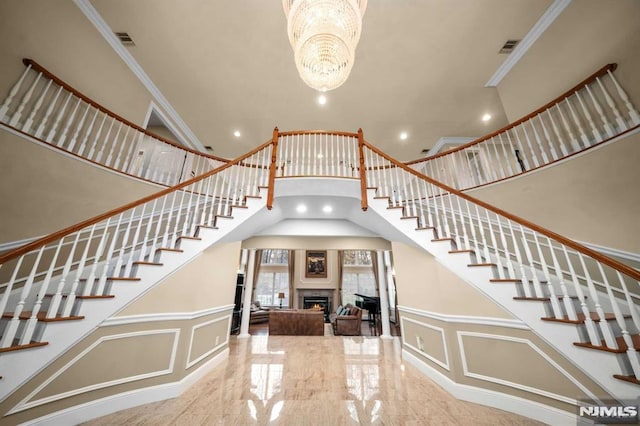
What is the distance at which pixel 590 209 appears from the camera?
2471 mm

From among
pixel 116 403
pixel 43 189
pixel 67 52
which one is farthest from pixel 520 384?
pixel 67 52

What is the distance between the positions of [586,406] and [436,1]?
477cm

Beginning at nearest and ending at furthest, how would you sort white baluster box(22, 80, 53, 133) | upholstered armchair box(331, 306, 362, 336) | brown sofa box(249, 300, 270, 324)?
1. white baluster box(22, 80, 53, 133)
2. upholstered armchair box(331, 306, 362, 336)
3. brown sofa box(249, 300, 270, 324)

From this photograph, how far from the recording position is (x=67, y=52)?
3062 millimetres

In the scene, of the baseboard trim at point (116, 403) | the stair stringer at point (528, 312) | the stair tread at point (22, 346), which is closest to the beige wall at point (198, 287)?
the stair tread at point (22, 346)

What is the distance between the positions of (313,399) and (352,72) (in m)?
5.01

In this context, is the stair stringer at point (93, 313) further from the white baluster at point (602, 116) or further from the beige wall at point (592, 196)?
the white baluster at point (602, 116)

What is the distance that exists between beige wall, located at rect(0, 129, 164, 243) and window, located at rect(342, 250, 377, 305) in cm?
953

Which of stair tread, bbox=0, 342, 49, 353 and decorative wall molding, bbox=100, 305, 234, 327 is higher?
decorative wall molding, bbox=100, 305, 234, 327

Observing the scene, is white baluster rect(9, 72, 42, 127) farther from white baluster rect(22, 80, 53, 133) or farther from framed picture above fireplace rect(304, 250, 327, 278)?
framed picture above fireplace rect(304, 250, 327, 278)

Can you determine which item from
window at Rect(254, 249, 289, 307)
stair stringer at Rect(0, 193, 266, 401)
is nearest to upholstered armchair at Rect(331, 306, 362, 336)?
window at Rect(254, 249, 289, 307)

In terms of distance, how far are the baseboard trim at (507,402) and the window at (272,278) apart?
28.2 feet

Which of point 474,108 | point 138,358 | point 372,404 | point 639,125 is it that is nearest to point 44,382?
point 138,358

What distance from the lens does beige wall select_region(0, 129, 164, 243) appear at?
2178mm
